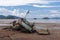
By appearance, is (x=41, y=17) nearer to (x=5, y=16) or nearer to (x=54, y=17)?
(x=54, y=17)

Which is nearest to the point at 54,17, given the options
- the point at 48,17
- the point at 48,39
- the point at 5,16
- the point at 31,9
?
the point at 48,17

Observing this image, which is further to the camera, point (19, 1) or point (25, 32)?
point (19, 1)

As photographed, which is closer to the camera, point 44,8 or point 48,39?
point 48,39

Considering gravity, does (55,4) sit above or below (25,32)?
above

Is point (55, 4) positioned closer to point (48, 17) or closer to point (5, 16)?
point (48, 17)

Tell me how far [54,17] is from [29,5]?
0.83 meters

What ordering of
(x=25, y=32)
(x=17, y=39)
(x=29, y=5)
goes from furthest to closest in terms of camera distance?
1. (x=29, y=5)
2. (x=25, y=32)
3. (x=17, y=39)

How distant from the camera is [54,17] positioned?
6.07 meters

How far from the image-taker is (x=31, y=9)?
581 centimetres

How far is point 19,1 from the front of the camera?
5.89 meters

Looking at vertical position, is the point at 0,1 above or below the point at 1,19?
above

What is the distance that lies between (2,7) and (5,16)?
294 millimetres

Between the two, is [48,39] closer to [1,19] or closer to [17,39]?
[17,39]

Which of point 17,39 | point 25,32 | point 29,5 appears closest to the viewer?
point 17,39
